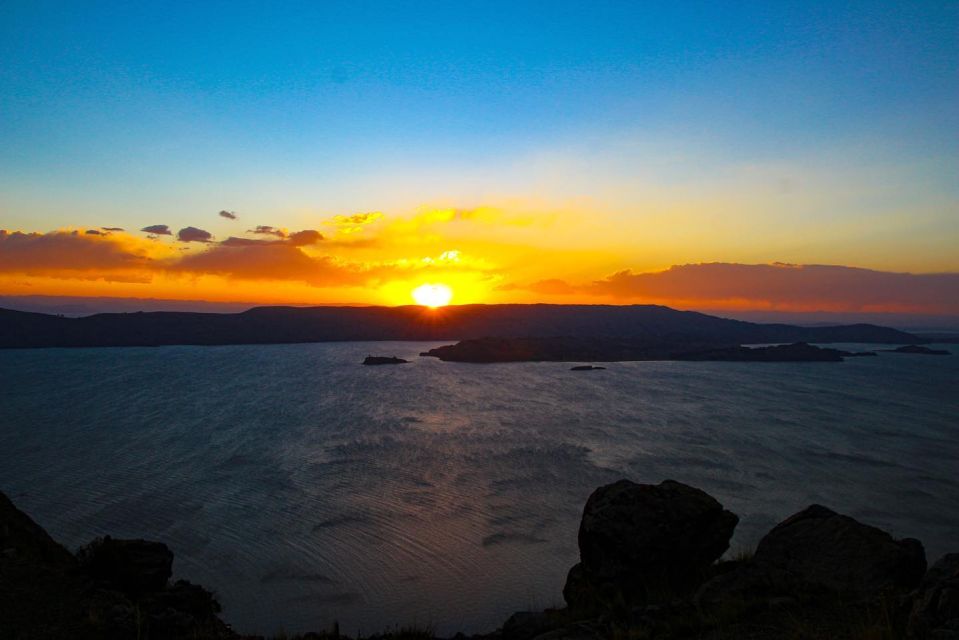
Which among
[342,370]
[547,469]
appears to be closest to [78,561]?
[547,469]

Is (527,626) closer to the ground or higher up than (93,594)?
closer to the ground

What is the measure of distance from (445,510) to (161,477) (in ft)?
54.9

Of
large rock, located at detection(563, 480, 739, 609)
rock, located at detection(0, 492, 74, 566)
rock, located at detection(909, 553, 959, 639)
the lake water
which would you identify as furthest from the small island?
rock, located at detection(909, 553, 959, 639)

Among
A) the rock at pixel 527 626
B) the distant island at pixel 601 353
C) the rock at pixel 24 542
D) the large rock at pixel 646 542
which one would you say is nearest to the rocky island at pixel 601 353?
the distant island at pixel 601 353

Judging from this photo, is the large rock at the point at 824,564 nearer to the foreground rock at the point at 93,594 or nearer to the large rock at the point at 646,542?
the large rock at the point at 646,542

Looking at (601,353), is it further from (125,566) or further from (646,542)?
(125,566)

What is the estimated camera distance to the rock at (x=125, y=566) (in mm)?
12766

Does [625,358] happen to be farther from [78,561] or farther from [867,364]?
[78,561]

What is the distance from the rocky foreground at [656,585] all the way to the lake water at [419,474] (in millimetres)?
3776

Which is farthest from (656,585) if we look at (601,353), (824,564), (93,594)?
(601,353)

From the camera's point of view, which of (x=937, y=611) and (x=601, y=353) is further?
(x=601, y=353)

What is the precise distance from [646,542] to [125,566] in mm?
12123

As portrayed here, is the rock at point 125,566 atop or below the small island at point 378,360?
atop

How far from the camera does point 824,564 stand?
1156cm
